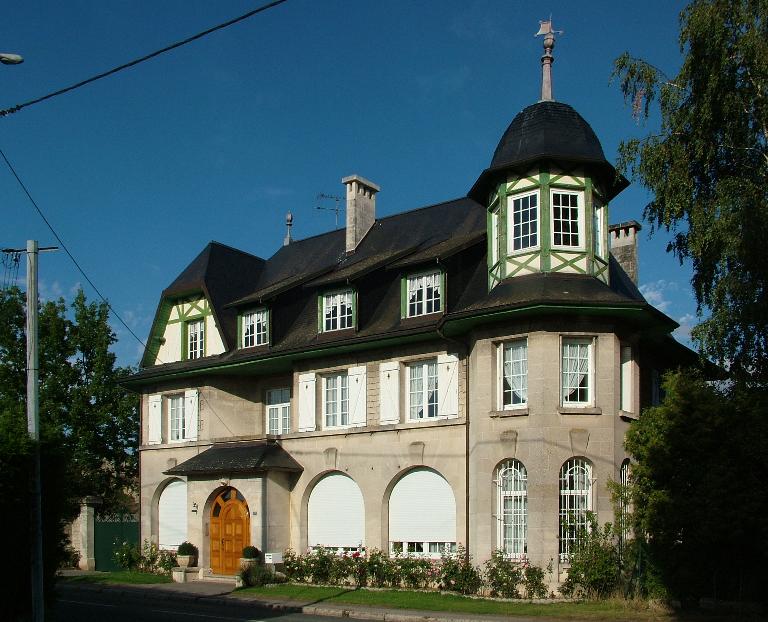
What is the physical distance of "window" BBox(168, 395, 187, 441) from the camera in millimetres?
32969

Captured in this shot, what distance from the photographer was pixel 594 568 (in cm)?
2153

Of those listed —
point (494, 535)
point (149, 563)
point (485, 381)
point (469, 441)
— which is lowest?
point (149, 563)

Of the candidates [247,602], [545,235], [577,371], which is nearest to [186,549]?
[247,602]

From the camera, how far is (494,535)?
912 inches

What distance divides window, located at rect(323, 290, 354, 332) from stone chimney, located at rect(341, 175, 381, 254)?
373cm

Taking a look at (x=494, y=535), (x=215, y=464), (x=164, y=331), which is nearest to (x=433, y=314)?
(x=494, y=535)

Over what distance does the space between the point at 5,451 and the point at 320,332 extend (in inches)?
564

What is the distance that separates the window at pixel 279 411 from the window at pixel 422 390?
5.70 metres

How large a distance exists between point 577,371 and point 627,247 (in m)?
8.67

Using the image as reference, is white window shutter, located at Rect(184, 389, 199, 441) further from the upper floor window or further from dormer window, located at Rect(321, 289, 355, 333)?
the upper floor window

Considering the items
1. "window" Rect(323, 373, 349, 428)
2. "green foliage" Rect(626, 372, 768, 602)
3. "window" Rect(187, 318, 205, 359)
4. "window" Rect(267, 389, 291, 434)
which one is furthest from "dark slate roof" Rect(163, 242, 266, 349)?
"green foliage" Rect(626, 372, 768, 602)

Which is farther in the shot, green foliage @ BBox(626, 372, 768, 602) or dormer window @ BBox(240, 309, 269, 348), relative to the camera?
dormer window @ BBox(240, 309, 269, 348)

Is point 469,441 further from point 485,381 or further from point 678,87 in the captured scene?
point 678,87

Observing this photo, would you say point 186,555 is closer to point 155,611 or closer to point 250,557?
point 250,557
